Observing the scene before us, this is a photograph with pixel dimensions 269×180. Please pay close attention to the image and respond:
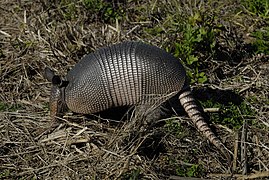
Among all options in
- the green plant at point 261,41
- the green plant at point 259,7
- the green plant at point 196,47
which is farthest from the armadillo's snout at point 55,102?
the green plant at point 259,7

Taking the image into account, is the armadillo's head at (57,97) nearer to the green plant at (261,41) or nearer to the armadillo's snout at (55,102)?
the armadillo's snout at (55,102)

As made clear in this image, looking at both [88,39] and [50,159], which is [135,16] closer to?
[88,39]

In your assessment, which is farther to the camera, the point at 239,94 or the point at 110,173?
the point at 239,94

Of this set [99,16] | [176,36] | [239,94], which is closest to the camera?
[239,94]

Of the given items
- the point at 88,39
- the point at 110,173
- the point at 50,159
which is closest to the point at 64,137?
the point at 50,159

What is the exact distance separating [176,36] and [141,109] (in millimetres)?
1432

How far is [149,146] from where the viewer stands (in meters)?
4.73

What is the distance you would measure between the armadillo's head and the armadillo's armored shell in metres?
0.07

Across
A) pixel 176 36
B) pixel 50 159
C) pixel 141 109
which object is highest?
pixel 176 36

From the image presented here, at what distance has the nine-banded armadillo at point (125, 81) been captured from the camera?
15.8 ft

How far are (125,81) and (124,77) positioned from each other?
4 centimetres

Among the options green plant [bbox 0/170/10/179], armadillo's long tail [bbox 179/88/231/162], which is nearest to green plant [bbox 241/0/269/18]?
armadillo's long tail [bbox 179/88/231/162]

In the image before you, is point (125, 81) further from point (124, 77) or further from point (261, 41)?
point (261, 41)

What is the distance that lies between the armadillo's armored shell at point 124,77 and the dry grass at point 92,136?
281 millimetres
